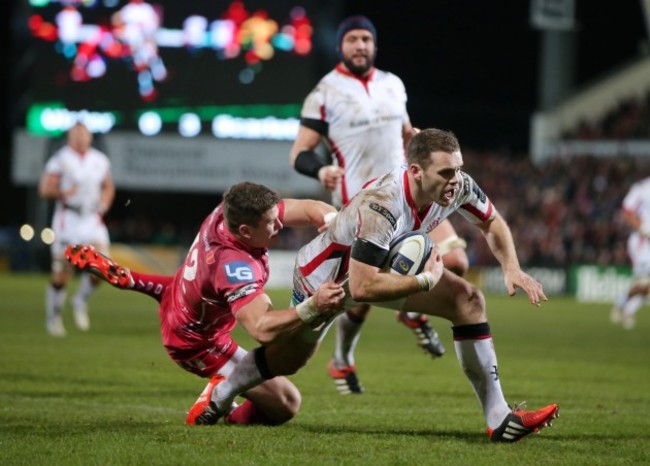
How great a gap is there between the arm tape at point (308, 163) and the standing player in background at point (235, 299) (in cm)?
166

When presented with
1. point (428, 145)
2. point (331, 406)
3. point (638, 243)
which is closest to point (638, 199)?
point (638, 243)

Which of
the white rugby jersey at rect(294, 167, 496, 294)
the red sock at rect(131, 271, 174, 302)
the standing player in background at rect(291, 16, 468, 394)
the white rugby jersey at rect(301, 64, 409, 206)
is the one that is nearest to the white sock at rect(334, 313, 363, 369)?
the standing player in background at rect(291, 16, 468, 394)

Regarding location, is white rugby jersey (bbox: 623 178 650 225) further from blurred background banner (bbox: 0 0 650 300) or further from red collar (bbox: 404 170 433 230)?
red collar (bbox: 404 170 433 230)

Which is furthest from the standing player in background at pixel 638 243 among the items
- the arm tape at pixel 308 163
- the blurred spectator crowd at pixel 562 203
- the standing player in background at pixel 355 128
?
the blurred spectator crowd at pixel 562 203

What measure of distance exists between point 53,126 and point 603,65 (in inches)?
964

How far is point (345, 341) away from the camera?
9.62 metres

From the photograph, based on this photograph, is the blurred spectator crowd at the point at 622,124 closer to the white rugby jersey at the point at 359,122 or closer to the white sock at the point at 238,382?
the white rugby jersey at the point at 359,122

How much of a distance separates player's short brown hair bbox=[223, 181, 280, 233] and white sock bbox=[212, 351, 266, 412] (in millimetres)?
919

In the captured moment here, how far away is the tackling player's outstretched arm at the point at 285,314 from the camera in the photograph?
6.23m

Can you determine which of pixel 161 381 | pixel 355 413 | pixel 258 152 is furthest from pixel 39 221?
pixel 355 413

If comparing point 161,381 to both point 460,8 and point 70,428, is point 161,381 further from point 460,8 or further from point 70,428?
point 460,8

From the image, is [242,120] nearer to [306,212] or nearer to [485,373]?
[306,212]

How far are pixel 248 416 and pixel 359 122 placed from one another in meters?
3.02

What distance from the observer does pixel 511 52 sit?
49.0 metres
